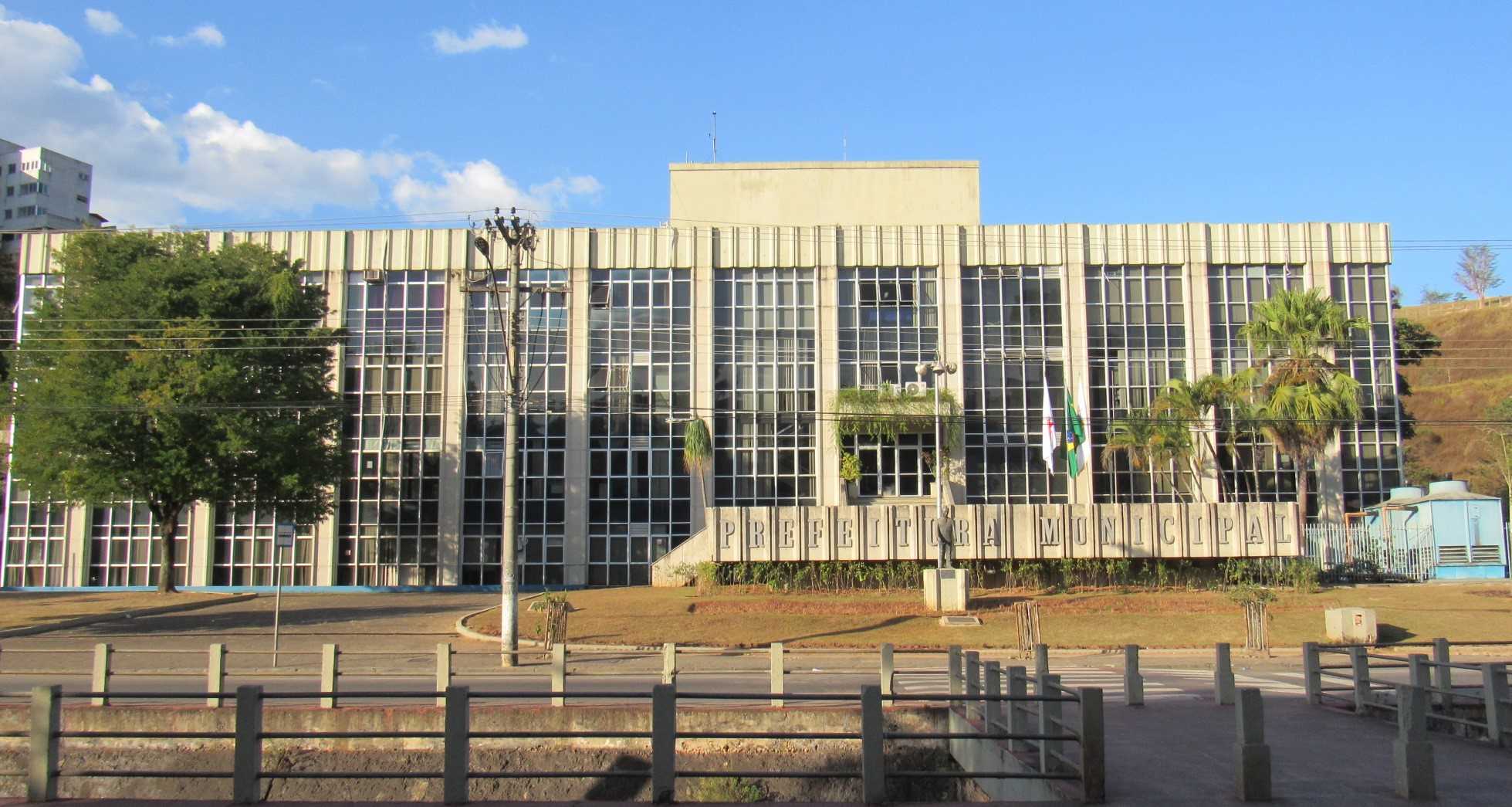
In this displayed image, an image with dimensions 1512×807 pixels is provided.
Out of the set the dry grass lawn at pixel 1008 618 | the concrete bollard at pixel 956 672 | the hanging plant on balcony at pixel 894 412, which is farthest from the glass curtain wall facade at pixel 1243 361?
the concrete bollard at pixel 956 672

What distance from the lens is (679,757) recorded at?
14945 mm

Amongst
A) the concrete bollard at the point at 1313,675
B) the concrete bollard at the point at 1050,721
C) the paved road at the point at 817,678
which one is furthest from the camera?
the concrete bollard at the point at 1313,675

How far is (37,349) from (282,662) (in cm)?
2047

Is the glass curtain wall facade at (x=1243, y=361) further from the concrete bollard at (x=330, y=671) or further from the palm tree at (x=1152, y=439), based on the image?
the concrete bollard at (x=330, y=671)

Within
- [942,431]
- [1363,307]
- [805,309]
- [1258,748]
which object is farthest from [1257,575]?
[1258,748]

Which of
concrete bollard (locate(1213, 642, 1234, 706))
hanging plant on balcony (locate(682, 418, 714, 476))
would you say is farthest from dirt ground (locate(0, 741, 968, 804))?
hanging plant on balcony (locate(682, 418, 714, 476))

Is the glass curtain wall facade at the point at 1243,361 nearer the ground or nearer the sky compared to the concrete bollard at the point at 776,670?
nearer the sky

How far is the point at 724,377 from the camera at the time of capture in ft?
156

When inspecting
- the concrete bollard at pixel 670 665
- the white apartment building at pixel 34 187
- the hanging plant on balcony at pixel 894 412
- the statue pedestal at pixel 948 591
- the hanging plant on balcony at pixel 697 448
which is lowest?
the statue pedestal at pixel 948 591

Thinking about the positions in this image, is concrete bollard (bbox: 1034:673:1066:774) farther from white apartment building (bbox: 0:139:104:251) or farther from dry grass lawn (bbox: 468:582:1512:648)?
white apartment building (bbox: 0:139:104:251)

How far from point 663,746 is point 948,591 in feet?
74.7

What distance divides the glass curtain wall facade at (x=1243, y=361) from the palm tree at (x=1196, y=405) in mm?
894

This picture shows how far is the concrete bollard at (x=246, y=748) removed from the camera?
31.5 ft

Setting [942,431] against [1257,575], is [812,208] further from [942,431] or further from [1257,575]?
[1257,575]
